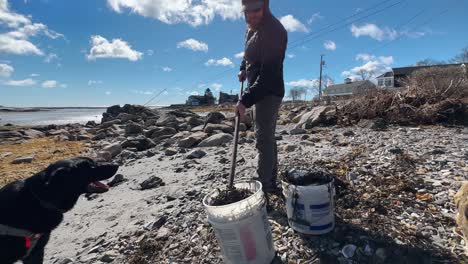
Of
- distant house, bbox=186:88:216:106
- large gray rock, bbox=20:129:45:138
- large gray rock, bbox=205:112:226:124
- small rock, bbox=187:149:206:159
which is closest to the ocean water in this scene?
large gray rock, bbox=20:129:45:138

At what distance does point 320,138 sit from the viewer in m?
7.41

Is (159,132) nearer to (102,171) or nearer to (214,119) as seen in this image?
(214,119)

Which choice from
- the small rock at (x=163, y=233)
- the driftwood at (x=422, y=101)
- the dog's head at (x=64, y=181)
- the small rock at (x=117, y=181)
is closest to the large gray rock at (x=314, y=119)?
the driftwood at (x=422, y=101)

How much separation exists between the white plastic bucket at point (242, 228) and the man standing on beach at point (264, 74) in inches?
35.8

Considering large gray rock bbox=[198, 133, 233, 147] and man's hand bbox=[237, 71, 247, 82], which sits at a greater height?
man's hand bbox=[237, 71, 247, 82]

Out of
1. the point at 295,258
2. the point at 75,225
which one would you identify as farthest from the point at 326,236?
the point at 75,225

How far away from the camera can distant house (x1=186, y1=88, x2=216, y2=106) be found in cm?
6470

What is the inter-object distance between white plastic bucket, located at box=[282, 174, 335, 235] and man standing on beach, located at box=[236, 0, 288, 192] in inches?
21.8

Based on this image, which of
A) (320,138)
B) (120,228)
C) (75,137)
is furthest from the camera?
(75,137)

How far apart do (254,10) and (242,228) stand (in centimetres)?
214

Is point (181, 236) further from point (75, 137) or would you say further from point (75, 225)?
point (75, 137)

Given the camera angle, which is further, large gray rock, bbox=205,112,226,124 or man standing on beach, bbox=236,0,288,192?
large gray rock, bbox=205,112,226,124

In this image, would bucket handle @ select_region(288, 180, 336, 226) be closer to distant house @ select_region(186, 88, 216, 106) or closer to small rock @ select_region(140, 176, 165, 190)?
small rock @ select_region(140, 176, 165, 190)

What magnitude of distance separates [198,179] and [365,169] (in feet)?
9.06
